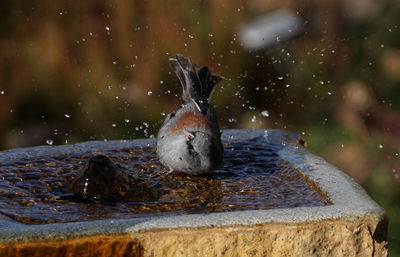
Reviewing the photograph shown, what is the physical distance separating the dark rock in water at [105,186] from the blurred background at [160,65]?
2287 mm

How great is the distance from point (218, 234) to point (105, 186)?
0.74 metres

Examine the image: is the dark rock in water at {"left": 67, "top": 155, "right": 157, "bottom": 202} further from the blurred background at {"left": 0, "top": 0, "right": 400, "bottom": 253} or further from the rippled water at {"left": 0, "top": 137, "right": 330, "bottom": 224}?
the blurred background at {"left": 0, "top": 0, "right": 400, "bottom": 253}

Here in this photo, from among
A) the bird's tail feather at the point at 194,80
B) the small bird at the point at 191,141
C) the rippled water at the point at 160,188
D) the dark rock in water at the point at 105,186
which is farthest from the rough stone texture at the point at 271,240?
the bird's tail feather at the point at 194,80

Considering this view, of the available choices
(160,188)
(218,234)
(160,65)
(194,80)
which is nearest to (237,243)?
(218,234)

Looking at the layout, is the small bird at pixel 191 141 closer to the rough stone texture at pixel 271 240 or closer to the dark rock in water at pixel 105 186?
the dark rock in water at pixel 105 186

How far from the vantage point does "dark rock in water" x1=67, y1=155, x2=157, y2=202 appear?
9.58 feet

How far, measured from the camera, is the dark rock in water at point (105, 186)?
292cm

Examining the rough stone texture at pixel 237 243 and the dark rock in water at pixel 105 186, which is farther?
the dark rock in water at pixel 105 186

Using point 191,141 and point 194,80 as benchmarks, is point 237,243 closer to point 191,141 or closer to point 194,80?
point 191,141

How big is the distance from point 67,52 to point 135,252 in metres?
3.25

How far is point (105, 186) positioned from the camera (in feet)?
9.69

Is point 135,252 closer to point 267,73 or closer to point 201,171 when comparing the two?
point 201,171

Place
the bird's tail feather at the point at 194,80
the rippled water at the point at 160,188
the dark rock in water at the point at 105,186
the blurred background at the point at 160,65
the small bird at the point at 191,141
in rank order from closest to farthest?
the rippled water at the point at 160,188 < the dark rock in water at the point at 105,186 < the small bird at the point at 191,141 < the bird's tail feather at the point at 194,80 < the blurred background at the point at 160,65

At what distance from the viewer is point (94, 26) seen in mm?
5340
